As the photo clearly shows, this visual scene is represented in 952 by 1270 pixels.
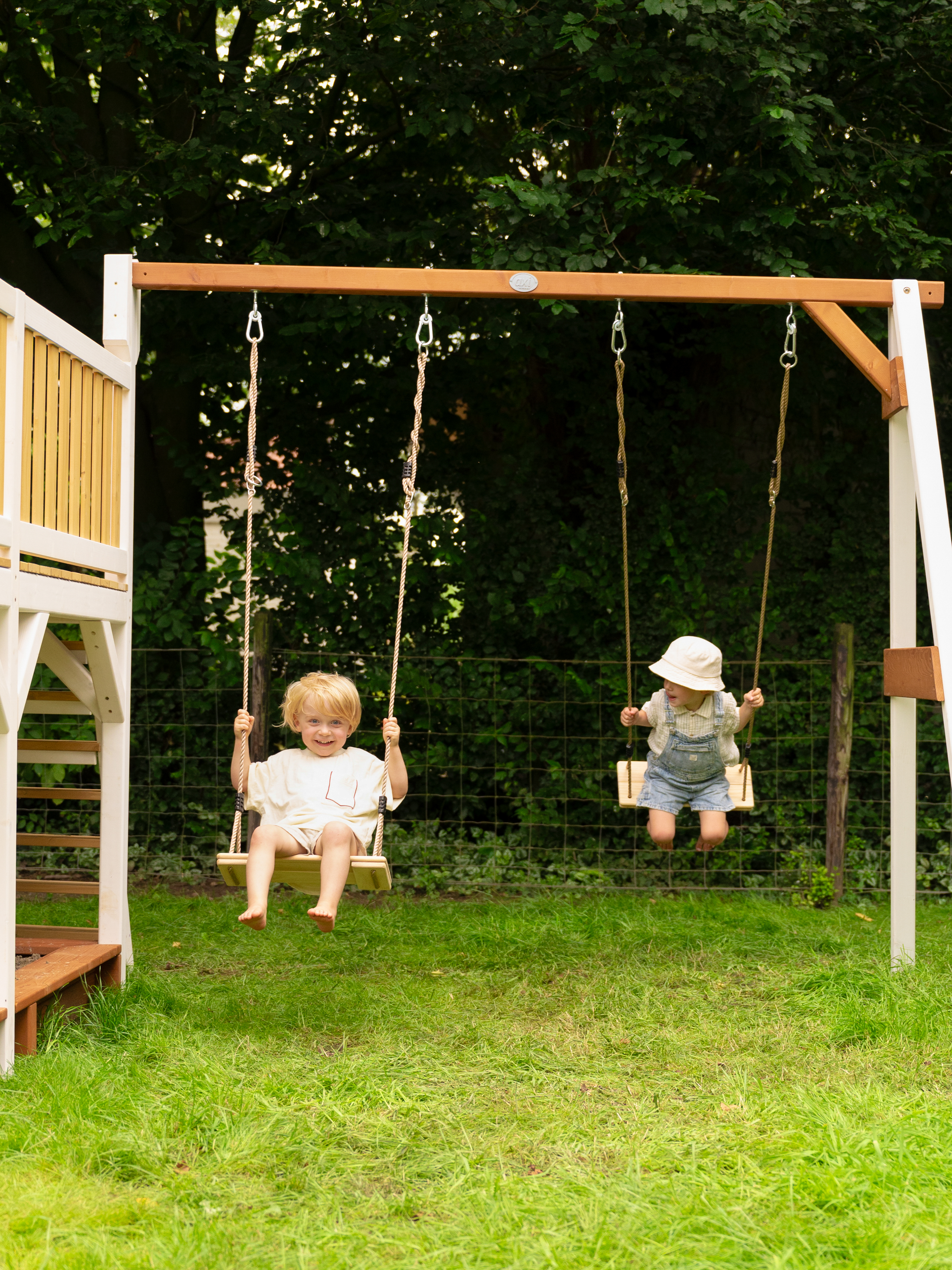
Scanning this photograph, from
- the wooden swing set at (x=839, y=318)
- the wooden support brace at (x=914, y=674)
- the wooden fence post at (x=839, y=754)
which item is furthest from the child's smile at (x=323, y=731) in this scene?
the wooden fence post at (x=839, y=754)

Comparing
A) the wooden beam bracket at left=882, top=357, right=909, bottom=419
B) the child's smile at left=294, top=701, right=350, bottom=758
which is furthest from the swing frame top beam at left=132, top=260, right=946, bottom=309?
the child's smile at left=294, top=701, right=350, bottom=758

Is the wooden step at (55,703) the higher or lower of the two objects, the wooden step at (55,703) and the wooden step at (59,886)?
the higher

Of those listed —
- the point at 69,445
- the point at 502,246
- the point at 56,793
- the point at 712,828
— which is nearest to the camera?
the point at 69,445

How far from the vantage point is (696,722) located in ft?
17.4

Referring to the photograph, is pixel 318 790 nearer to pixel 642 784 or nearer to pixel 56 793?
pixel 642 784

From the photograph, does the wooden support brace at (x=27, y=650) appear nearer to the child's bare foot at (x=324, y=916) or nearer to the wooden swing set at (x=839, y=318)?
the wooden swing set at (x=839, y=318)

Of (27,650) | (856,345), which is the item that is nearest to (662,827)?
(856,345)

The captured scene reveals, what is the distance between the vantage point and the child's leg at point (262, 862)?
388cm

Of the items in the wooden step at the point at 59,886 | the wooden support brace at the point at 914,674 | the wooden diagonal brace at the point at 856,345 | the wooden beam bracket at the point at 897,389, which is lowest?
the wooden step at the point at 59,886

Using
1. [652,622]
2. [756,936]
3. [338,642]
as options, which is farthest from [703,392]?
[756,936]

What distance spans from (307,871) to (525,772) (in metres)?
3.66

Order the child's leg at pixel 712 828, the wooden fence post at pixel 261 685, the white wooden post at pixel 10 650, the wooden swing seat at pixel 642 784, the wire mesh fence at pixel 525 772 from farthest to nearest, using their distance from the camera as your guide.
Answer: the wire mesh fence at pixel 525 772 < the wooden fence post at pixel 261 685 < the wooden swing seat at pixel 642 784 < the child's leg at pixel 712 828 < the white wooden post at pixel 10 650

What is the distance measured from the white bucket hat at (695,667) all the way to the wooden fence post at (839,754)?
5.40 ft

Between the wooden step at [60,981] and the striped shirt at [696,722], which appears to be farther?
the striped shirt at [696,722]
